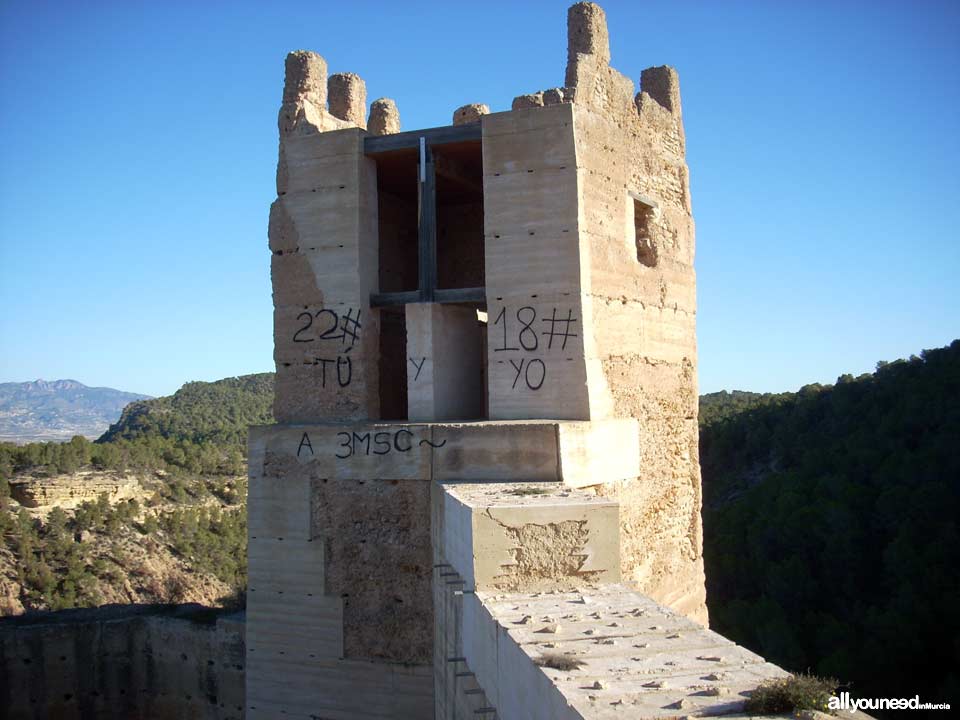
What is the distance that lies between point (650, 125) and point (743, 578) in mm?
15134

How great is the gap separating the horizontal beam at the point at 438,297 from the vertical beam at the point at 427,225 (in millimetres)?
58

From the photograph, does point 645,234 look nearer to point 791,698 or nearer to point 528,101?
point 528,101

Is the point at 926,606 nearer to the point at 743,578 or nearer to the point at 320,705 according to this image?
the point at 743,578

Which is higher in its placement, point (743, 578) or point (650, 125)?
point (650, 125)

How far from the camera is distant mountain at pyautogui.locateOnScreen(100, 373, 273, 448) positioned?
4994cm

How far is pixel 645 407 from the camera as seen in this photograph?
8.50 m

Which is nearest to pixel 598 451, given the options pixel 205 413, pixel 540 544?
pixel 540 544

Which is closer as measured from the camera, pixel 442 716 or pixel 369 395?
pixel 442 716

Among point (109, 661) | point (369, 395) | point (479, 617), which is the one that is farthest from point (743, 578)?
point (479, 617)

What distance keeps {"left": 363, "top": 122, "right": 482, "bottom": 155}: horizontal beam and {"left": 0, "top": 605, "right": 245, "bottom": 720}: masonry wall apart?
7925 mm

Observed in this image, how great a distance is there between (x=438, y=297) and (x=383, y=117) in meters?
3.02

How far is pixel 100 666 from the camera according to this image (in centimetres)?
1371

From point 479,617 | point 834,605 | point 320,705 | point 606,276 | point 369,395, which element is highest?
point 606,276

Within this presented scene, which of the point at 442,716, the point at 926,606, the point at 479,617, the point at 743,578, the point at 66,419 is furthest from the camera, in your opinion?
the point at 66,419
